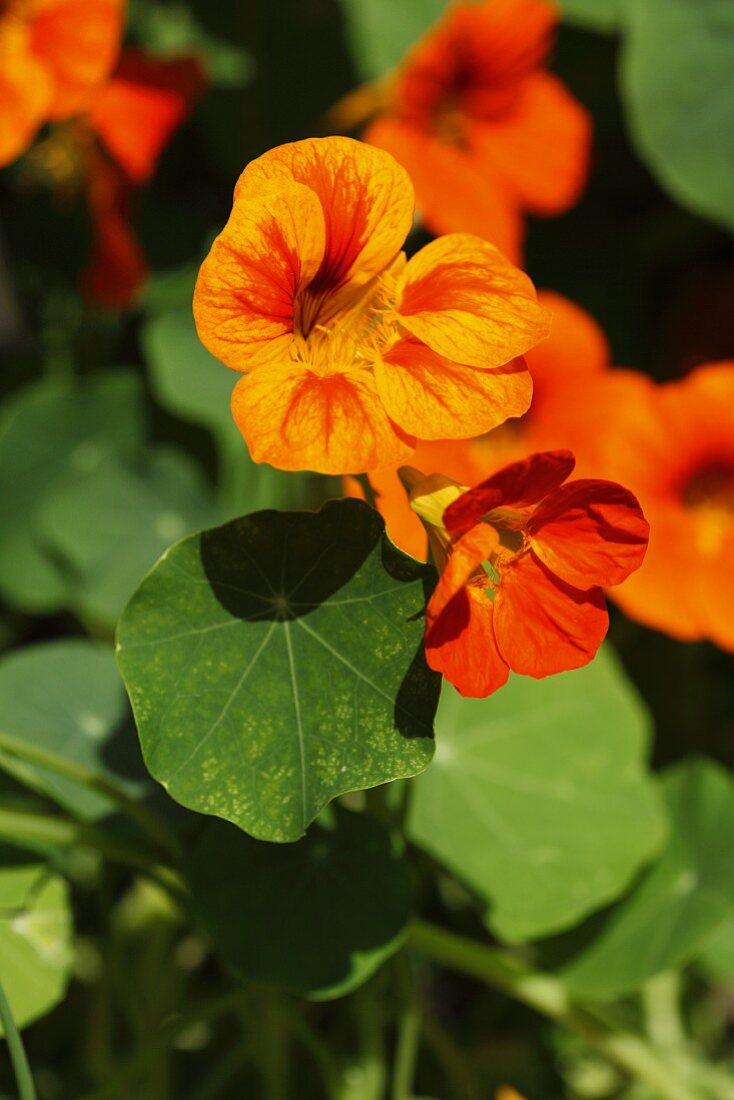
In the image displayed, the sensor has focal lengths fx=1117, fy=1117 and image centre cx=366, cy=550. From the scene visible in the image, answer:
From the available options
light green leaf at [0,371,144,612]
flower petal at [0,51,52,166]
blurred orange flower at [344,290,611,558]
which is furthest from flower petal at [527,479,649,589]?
light green leaf at [0,371,144,612]

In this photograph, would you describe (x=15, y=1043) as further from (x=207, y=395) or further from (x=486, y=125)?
(x=486, y=125)

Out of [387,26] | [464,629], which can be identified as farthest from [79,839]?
[387,26]

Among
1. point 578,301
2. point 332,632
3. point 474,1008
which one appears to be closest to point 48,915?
point 332,632

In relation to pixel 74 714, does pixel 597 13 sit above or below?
above

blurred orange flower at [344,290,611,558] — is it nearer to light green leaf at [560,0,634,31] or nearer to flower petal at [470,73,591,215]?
flower petal at [470,73,591,215]

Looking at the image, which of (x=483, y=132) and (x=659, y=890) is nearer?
(x=659, y=890)

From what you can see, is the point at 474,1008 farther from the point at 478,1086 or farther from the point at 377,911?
the point at 377,911

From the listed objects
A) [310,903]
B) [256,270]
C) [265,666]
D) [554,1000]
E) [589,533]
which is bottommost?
[554,1000]
